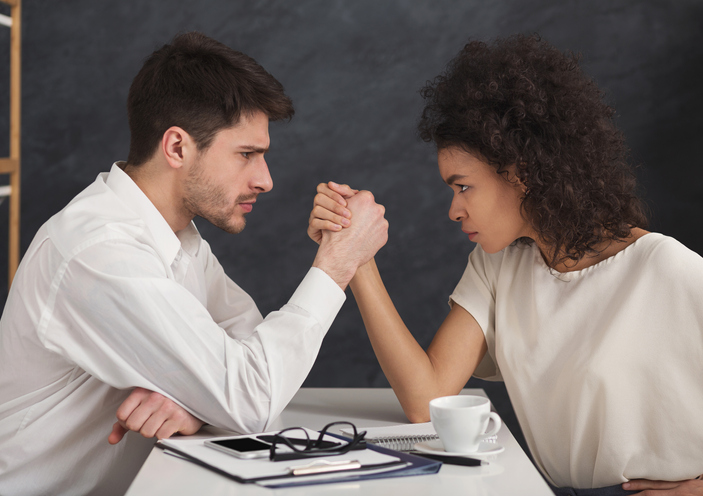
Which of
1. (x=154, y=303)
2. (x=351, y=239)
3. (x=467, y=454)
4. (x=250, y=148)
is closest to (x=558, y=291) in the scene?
(x=351, y=239)

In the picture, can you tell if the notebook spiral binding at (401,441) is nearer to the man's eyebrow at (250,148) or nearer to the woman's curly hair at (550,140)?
the woman's curly hair at (550,140)

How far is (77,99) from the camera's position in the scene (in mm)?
2713

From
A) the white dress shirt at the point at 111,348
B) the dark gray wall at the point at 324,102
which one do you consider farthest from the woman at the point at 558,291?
the dark gray wall at the point at 324,102

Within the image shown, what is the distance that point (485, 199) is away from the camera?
1.38 meters

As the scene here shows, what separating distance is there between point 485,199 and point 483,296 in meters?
0.22

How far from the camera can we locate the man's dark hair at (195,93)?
4.40 ft

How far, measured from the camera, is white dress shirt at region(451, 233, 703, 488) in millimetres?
1210

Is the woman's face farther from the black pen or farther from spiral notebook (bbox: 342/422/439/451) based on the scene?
the black pen

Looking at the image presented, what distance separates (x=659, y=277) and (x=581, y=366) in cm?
21

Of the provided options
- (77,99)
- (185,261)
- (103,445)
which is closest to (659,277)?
(185,261)

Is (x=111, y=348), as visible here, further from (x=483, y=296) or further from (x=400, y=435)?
(x=483, y=296)

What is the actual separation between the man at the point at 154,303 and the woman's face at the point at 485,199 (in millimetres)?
171

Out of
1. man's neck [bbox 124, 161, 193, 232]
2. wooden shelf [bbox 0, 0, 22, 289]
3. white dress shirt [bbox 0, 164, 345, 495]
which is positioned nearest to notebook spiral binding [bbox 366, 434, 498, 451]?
white dress shirt [bbox 0, 164, 345, 495]

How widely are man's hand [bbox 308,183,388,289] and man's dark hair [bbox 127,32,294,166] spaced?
0.24 metres
